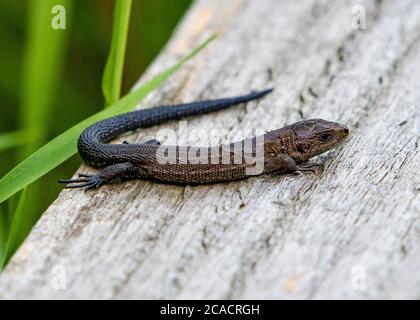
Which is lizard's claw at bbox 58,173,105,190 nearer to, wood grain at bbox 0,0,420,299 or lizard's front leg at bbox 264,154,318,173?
wood grain at bbox 0,0,420,299

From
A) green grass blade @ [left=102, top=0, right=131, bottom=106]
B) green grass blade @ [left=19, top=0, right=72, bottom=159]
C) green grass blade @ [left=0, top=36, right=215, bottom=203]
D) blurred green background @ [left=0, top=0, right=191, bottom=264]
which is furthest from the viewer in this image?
blurred green background @ [left=0, top=0, right=191, bottom=264]

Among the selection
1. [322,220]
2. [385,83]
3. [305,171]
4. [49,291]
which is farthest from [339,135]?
[49,291]

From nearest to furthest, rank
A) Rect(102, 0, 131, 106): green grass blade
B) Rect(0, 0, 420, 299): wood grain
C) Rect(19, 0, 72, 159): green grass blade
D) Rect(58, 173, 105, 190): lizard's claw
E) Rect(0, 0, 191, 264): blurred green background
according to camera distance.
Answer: Rect(0, 0, 420, 299): wood grain, Rect(58, 173, 105, 190): lizard's claw, Rect(102, 0, 131, 106): green grass blade, Rect(19, 0, 72, 159): green grass blade, Rect(0, 0, 191, 264): blurred green background

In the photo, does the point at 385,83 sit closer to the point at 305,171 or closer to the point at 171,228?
the point at 305,171

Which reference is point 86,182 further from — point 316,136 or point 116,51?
point 316,136

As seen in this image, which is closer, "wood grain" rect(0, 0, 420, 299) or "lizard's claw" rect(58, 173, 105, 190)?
"wood grain" rect(0, 0, 420, 299)

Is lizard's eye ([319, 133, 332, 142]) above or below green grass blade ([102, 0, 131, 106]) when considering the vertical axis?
below

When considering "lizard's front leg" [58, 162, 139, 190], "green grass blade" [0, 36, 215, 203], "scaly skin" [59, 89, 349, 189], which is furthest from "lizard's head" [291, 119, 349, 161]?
"lizard's front leg" [58, 162, 139, 190]

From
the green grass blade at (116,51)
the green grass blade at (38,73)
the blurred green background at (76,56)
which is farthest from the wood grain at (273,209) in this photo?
the blurred green background at (76,56)
